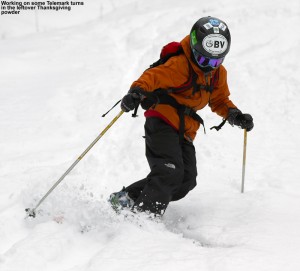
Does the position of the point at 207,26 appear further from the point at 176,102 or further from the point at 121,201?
the point at 121,201

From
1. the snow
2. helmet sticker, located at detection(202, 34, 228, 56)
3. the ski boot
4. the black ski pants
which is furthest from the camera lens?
the ski boot

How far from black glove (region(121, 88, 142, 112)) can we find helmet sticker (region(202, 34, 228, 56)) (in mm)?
770

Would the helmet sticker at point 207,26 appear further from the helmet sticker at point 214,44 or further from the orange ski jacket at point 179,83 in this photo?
the orange ski jacket at point 179,83

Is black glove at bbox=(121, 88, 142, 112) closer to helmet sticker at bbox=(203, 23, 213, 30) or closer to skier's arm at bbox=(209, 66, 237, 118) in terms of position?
helmet sticker at bbox=(203, 23, 213, 30)

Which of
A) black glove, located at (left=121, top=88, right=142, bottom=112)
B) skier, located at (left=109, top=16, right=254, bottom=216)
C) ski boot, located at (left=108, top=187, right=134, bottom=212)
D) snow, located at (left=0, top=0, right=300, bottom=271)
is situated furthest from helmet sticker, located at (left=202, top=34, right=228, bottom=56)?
ski boot, located at (left=108, top=187, right=134, bottom=212)

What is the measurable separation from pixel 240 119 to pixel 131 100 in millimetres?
1431

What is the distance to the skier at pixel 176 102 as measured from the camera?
3.81 metres

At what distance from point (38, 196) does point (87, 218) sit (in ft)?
2.87

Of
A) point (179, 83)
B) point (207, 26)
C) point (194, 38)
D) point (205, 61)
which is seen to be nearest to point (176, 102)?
point (179, 83)

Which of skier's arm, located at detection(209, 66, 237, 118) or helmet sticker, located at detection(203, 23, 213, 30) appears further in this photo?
Answer: skier's arm, located at detection(209, 66, 237, 118)

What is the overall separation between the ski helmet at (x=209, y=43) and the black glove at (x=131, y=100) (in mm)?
699

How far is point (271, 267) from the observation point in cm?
Answer: 265

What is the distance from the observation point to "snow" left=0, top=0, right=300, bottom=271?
3.12m

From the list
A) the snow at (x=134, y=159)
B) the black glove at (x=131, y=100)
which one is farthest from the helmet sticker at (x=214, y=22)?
the snow at (x=134, y=159)
